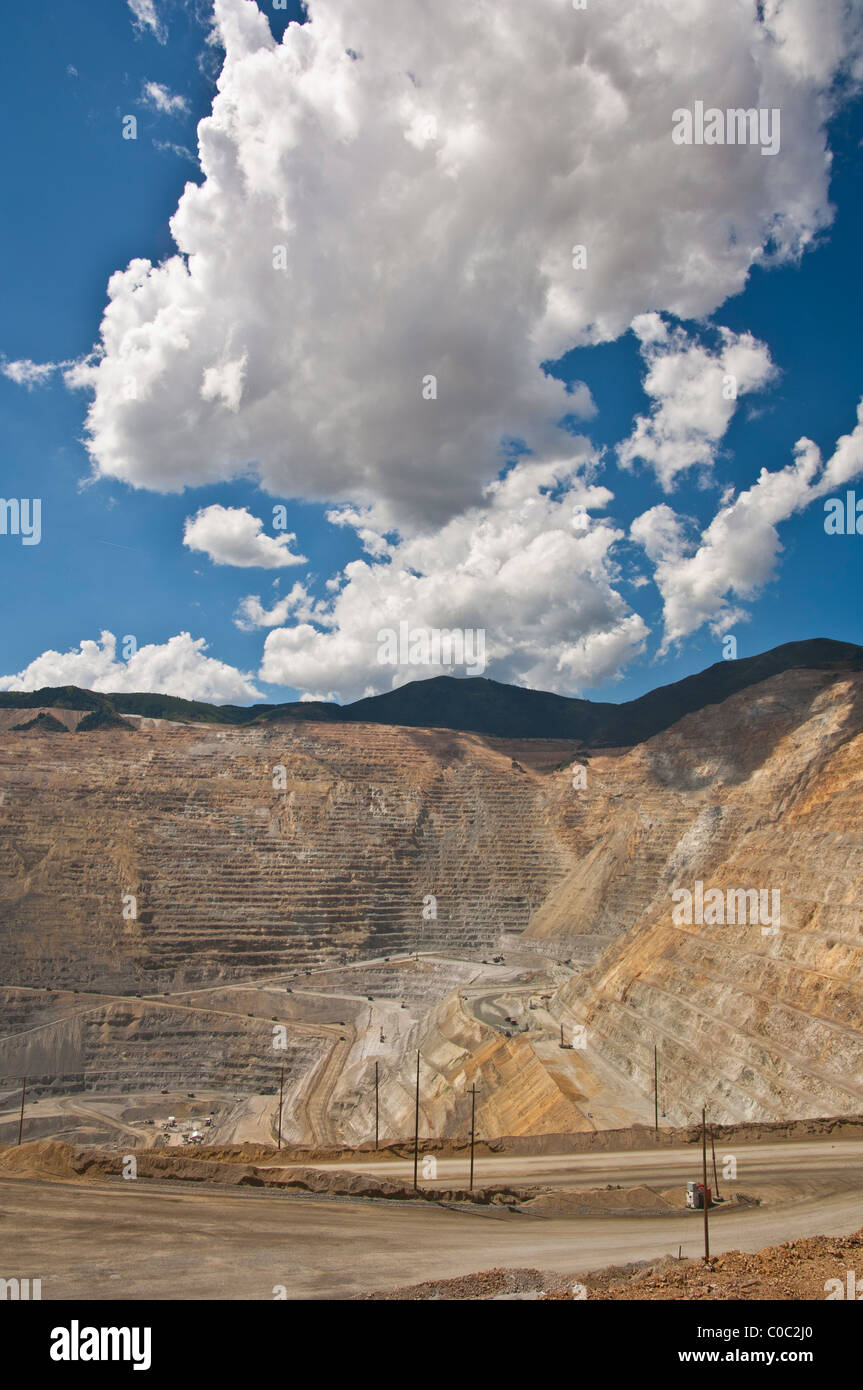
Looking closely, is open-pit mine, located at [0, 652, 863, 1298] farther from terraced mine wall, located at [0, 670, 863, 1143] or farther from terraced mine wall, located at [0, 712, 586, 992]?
terraced mine wall, located at [0, 712, 586, 992]

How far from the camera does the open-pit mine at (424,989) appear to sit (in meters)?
26.4

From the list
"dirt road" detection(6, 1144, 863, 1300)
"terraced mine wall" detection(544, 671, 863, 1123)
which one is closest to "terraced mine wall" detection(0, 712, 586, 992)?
"terraced mine wall" detection(544, 671, 863, 1123)

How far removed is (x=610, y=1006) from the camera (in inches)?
2544

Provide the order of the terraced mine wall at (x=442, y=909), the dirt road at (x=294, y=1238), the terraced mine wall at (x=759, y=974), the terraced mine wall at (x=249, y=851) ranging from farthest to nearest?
the terraced mine wall at (x=249, y=851)
the terraced mine wall at (x=442, y=909)
the terraced mine wall at (x=759, y=974)
the dirt road at (x=294, y=1238)

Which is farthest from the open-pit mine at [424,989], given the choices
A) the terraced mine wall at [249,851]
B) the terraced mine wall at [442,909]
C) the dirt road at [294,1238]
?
the terraced mine wall at [249,851]

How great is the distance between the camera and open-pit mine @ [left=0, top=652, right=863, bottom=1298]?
2639 centimetres

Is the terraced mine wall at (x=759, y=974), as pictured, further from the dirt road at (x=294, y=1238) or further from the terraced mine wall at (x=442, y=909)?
the dirt road at (x=294, y=1238)

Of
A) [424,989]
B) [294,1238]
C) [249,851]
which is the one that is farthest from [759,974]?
[249,851]

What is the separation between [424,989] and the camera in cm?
11156

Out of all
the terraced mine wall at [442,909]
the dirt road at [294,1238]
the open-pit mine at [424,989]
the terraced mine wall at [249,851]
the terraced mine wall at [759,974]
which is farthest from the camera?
the terraced mine wall at [249,851]

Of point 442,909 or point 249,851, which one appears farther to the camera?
point 249,851

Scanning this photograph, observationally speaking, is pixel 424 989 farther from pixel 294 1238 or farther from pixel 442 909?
pixel 294 1238
